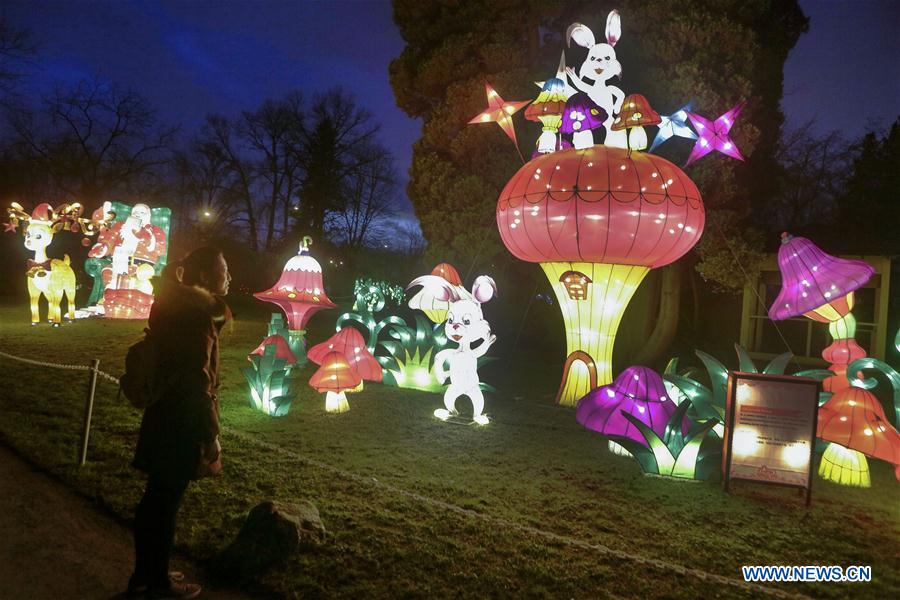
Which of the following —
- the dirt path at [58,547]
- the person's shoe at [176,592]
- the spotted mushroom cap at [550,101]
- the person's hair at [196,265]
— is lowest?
the dirt path at [58,547]

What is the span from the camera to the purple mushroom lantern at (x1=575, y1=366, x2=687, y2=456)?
243 inches

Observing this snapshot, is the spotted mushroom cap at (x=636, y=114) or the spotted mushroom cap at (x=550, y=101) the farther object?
the spotted mushroom cap at (x=550, y=101)

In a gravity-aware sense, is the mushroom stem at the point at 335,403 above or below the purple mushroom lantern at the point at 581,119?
below

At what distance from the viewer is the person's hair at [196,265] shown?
3131 mm

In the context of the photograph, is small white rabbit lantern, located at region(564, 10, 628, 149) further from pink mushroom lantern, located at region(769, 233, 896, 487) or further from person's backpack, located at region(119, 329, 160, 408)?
person's backpack, located at region(119, 329, 160, 408)

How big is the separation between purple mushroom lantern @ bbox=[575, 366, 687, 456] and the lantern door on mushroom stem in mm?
13835

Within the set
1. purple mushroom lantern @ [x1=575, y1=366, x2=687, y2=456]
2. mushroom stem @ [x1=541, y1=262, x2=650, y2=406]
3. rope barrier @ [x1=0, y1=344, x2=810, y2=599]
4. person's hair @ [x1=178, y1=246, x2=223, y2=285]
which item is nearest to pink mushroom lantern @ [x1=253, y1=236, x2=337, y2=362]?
mushroom stem @ [x1=541, y1=262, x2=650, y2=406]

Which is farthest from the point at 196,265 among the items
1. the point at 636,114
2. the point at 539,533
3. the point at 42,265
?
the point at 42,265

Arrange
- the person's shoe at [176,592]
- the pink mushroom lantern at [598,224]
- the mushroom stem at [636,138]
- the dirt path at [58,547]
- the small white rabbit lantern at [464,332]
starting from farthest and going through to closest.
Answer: the mushroom stem at [636,138]
the pink mushroom lantern at [598,224]
the small white rabbit lantern at [464,332]
the dirt path at [58,547]
the person's shoe at [176,592]

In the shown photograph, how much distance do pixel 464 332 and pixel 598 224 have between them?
2253 mm

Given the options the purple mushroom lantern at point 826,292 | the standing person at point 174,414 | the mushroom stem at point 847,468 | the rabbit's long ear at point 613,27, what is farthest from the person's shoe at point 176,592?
the rabbit's long ear at point 613,27

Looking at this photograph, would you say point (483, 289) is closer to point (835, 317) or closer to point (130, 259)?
point (835, 317)

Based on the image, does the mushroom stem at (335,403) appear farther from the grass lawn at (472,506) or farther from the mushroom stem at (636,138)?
the mushroom stem at (636,138)

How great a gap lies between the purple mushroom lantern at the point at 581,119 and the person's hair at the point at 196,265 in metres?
6.24
